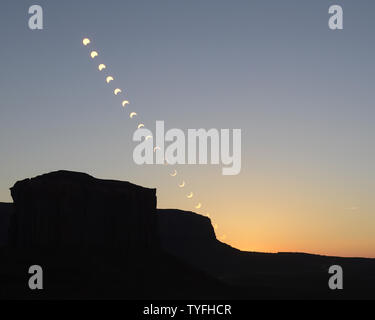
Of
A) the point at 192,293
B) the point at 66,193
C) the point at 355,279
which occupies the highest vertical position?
the point at 66,193

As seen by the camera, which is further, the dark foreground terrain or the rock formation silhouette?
the rock formation silhouette

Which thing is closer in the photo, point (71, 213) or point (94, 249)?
point (94, 249)

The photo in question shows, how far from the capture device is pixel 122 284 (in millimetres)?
105375

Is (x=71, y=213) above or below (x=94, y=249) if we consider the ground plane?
above

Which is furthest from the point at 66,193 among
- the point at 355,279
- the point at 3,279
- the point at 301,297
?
the point at 355,279

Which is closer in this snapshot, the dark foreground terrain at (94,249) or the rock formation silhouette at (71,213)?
the dark foreground terrain at (94,249)

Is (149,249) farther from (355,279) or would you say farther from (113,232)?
(355,279)

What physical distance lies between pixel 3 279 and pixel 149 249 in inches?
1759
